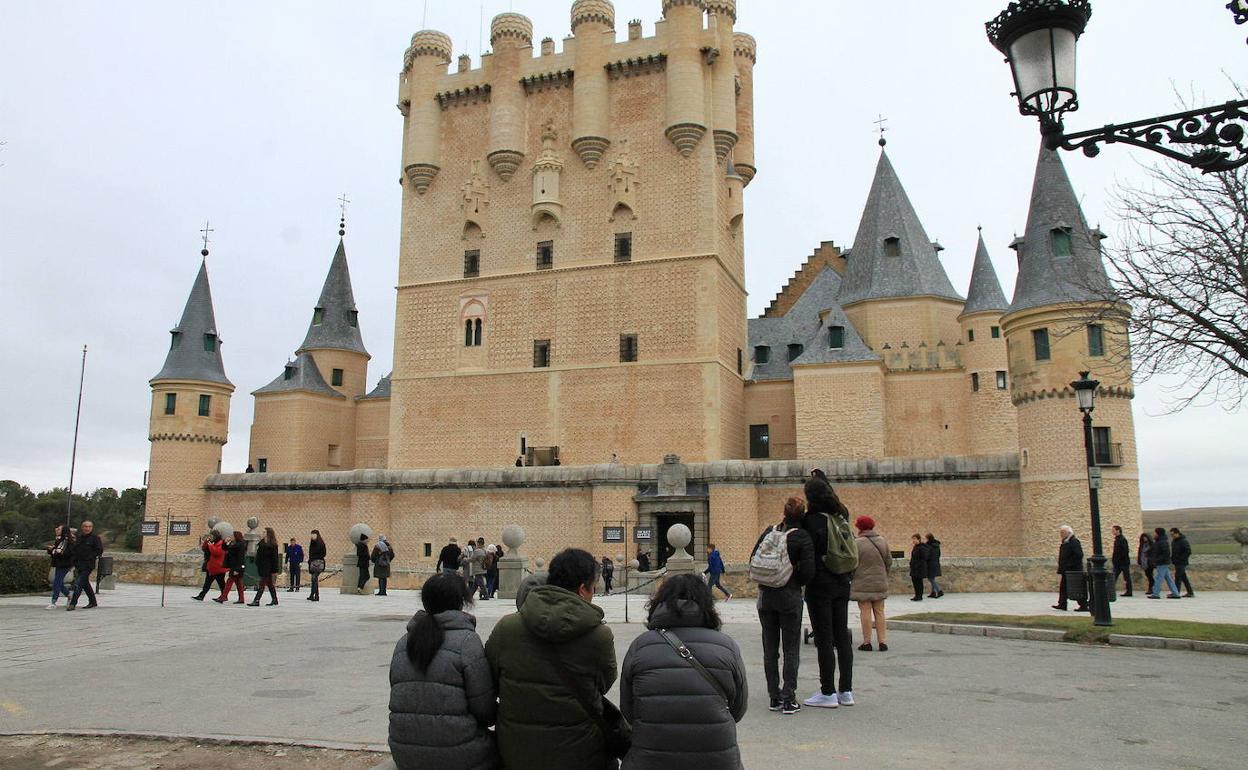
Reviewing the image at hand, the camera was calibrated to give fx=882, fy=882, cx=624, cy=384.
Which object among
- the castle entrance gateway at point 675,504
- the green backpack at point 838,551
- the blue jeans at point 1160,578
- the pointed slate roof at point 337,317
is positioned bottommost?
the blue jeans at point 1160,578

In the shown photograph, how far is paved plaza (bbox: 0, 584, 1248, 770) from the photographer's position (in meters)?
5.30

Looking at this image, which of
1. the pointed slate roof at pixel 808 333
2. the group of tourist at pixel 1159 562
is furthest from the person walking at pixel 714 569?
the pointed slate roof at pixel 808 333

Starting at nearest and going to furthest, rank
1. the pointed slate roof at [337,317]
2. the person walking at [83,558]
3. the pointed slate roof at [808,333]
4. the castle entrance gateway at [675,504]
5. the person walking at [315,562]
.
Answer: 1. the person walking at [83,558]
2. the person walking at [315,562]
3. the castle entrance gateway at [675,504]
4. the pointed slate roof at [808,333]
5. the pointed slate roof at [337,317]

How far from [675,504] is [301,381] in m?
22.5

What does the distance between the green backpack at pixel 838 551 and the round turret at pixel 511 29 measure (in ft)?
107

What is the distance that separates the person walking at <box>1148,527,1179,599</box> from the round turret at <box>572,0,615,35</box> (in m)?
26.8

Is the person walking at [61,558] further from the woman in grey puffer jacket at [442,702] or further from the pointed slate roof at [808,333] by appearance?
the pointed slate roof at [808,333]

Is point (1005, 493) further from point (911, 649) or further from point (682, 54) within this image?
point (682, 54)

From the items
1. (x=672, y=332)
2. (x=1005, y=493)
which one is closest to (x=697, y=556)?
(x=1005, y=493)

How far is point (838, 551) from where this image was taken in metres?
6.51

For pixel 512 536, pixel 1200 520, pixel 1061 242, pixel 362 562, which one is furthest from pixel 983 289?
pixel 1200 520

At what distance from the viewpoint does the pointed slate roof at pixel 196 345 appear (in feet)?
115

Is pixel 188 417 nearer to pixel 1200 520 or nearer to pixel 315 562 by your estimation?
pixel 315 562

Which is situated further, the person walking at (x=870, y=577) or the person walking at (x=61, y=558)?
the person walking at (x=61, y=558)
